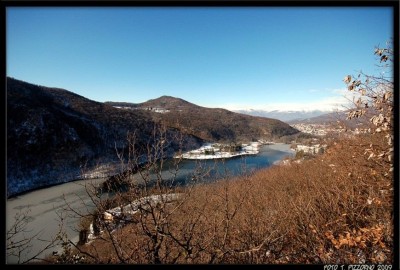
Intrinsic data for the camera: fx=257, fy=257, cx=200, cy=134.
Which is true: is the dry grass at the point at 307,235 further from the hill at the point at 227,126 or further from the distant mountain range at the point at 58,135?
the hill at the point at 227,126

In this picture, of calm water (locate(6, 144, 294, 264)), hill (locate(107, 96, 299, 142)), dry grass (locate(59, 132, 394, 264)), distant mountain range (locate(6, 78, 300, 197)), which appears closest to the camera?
dry grass (locate(59, 132, 394, 264))

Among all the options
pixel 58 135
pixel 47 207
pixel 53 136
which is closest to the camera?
pixel 47 207

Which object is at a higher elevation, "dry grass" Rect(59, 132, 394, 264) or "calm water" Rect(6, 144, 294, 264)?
"dry grass" Rect(59, 132, 394, 264)

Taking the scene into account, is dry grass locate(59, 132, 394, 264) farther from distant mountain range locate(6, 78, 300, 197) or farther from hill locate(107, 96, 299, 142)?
hill locate(107, 96, 299, 142)

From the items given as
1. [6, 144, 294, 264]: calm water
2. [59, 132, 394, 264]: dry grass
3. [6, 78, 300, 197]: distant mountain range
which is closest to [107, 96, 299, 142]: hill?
[6, 78, 300, 197]: distant mountain range

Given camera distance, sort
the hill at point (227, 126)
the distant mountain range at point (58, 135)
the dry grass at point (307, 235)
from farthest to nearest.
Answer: the hill at point (227, 126) → the distant mountain range at point (58, 135) → the dry grass at point (307, 235)

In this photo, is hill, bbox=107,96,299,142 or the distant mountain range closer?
the distant mountain range

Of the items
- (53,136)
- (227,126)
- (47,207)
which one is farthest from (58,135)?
(227,126)

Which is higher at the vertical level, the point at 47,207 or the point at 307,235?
the point at 307,235

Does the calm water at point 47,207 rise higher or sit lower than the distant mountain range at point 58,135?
lower

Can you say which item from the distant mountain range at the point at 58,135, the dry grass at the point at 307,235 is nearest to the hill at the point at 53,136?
the distant mountain range at the point at 58,135

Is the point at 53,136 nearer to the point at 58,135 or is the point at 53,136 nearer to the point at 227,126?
the point at 58,135
